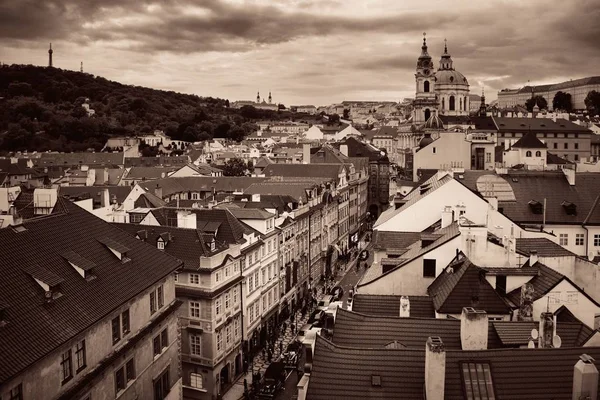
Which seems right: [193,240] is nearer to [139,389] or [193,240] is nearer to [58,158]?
[139,389]

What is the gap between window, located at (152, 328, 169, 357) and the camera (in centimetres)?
3056

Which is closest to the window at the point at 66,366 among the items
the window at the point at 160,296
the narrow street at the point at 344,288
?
the window at the point at 160,296

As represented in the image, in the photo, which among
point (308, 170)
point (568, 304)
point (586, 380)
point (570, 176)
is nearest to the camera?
point (586, 380)

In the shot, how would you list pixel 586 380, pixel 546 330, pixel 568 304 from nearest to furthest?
pixel 586 380, pixel 546 330, pixel 568 304

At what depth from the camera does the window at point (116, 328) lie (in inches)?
1033

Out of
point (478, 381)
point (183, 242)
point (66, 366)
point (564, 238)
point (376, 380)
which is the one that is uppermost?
point (183, 242)

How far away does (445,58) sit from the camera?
167250 mm

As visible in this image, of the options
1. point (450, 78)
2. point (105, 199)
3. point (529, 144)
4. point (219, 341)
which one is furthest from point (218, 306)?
point (450, 78)

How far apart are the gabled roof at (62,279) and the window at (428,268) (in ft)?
43.3

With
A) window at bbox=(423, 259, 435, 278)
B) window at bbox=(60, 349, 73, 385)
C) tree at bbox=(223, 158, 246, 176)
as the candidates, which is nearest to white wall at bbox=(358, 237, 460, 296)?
window at bbox=(423, 259, 435, 278)

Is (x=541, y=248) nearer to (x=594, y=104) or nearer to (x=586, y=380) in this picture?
(x=586, y=380)

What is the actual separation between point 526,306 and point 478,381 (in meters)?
9.42

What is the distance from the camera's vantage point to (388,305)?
29062 mm

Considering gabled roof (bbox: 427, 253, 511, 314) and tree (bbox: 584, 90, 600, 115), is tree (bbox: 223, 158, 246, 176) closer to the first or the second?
gabled roof (bbox: 427, 253, 511, 314)
